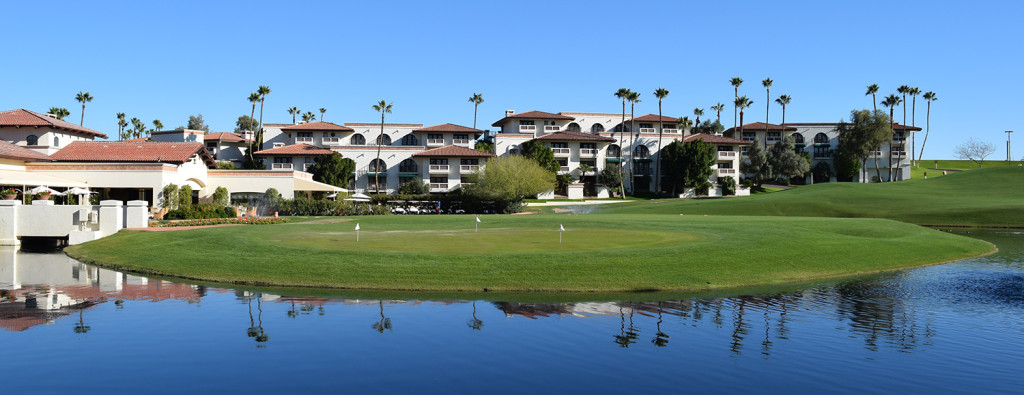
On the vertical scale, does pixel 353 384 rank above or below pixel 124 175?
below

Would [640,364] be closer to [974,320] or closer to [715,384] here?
[715,384]

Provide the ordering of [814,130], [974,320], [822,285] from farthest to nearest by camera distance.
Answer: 1. [814,130]
2. [822,285]
3. [974,320]

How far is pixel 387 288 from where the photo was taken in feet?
72.1

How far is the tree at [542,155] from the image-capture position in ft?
311

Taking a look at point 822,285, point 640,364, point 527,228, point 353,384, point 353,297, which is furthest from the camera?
point 527,228

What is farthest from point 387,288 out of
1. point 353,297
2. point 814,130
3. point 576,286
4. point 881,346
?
point 814,130

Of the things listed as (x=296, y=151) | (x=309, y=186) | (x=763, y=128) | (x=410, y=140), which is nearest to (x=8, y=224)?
(x=309, y=186)

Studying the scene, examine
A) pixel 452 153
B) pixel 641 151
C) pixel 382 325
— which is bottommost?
pixel 382 325

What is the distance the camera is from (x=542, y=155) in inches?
3777

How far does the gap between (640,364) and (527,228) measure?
26.9 m

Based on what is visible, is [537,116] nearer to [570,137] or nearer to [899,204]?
[570,137]

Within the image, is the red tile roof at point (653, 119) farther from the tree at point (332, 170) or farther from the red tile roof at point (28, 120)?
the red tile roof at point (28, 120)

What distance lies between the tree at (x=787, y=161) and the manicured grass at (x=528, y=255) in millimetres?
74390

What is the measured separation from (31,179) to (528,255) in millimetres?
47576
